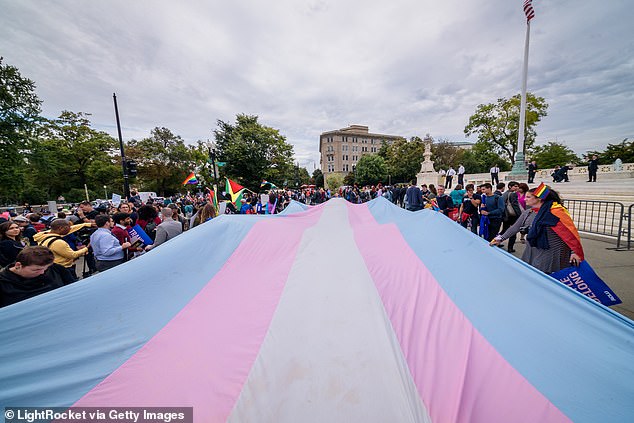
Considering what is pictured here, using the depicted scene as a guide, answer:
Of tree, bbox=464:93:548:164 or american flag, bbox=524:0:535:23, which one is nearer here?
american flag, bbox=524:0:535:23

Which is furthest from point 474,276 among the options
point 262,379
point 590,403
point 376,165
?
point 376,165

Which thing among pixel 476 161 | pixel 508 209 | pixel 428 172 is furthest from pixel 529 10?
pixel 476 161

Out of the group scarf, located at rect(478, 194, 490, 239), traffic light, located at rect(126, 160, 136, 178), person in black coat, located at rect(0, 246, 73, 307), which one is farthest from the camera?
traffic light, located at rect(126, 160, 136, 178)

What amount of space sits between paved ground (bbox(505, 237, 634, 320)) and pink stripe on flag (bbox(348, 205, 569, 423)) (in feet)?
9.68

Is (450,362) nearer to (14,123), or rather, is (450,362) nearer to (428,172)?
(428,172)

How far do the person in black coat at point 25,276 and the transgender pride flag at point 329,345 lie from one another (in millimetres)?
514

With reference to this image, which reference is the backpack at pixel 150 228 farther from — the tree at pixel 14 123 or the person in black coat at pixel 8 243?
A: the tree at pixel 14 123

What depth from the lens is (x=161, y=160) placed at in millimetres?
37031

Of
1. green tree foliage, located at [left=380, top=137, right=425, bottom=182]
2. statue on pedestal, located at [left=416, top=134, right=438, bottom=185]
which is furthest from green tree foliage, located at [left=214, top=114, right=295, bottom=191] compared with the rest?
green tree foliage, located at [left=380, top=137, right=425, bottom=182]

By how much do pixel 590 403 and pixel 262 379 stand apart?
6.53 feet

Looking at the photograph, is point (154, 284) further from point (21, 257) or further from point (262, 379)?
point (262, 379)

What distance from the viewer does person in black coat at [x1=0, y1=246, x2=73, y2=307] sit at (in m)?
2.09

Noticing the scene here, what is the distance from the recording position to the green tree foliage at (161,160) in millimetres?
35844

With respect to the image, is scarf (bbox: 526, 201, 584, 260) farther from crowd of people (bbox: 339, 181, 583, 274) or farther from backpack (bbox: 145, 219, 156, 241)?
backpack (bbox: 145, 219, 156, 241)
